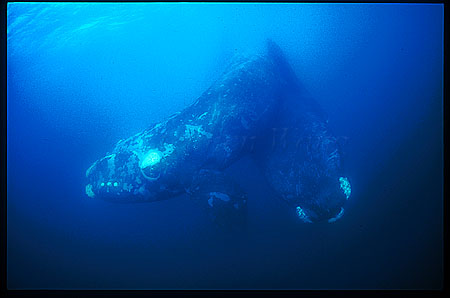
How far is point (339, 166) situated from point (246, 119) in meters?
1.66

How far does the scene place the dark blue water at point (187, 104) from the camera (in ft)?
14.4

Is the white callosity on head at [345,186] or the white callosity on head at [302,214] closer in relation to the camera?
the white callosity on head at [345,186]

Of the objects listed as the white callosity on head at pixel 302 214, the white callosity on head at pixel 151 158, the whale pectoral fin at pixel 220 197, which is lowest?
the white callosity on head at pixel 302 214

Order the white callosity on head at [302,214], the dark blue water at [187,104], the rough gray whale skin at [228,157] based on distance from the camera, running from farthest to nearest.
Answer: the white callosity on head at [302,214]
the rough gray whale skin at [228,157]
the dark blue water at [187,104]

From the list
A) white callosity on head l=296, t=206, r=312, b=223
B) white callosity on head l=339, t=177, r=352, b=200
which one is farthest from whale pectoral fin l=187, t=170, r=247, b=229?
white callosity on head l=339, t=177, r=352, b=200

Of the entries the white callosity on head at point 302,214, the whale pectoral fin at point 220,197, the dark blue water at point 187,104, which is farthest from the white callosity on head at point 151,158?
the white callosity on head at point 302,214

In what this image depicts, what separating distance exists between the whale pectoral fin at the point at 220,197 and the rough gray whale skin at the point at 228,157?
0.02m

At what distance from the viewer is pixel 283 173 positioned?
4.79 meters

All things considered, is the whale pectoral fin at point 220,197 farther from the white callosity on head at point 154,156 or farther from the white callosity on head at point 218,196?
the white callosity on head at point 154,156

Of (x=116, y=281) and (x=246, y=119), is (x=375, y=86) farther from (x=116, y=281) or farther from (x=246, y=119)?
(x=116, y=281)

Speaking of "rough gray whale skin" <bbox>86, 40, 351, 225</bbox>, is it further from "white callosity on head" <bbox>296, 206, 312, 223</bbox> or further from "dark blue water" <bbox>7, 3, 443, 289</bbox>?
"dark blue water" <bbox>7, 3, 443, 289</bbox>

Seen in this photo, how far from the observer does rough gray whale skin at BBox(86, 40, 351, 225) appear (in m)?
4.50

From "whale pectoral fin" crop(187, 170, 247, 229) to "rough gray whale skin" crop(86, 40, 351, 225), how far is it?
0.6 inches

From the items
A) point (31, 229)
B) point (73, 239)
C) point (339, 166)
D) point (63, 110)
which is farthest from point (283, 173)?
point (63, 110)
